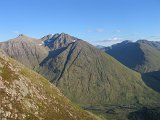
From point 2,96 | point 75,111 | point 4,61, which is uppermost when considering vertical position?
point 4,61

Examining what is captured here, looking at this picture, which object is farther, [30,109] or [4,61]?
[4,61]

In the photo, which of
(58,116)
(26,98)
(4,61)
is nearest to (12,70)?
(4,61)

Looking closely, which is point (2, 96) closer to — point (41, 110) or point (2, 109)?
point (2, 109)

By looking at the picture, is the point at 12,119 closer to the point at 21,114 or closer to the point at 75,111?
the point at 21,114

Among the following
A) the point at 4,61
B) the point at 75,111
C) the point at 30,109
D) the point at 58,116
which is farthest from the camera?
the point at 75,111

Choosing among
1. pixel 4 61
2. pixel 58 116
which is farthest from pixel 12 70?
pixel 58 116

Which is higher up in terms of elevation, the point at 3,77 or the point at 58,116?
the point at 3,77

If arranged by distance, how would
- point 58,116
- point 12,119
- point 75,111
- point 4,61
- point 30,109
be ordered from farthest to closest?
point 75,111, point 4,61, point 58,116, point 30,109, point 12,119
